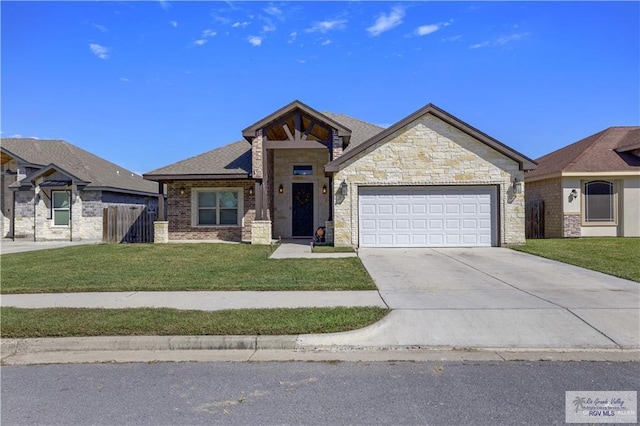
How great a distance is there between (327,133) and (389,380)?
48.9ft

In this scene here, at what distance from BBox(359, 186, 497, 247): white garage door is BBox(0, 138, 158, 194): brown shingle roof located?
13.9 m

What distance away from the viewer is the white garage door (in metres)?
15.5

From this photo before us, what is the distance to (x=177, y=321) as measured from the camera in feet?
20.3

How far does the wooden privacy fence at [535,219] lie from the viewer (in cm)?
2112

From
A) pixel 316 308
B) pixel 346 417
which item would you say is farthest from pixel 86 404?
pixel 316 308

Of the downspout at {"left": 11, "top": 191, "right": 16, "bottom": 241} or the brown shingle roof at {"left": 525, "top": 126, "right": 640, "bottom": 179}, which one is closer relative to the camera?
the brown shingle roof at {"left": 525, "top": 126, "right": 640, "bottom": 179}

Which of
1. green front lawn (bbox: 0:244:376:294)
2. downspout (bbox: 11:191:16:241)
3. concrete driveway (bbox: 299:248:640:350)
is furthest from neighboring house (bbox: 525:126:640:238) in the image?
downspout (bbox: 11:191:16:241)

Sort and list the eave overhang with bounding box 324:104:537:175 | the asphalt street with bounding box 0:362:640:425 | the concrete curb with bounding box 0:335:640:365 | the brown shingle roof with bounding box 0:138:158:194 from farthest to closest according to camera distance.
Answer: the brown shingle roof with bounding box 0:138:158:194 < the eave overhang with bounding box 324:104:537:175 < the concrete curb with bounding box 0:335:640:365 < the asphalt street with bounding box 0:362:640:425

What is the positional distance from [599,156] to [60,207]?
25762 millimetres

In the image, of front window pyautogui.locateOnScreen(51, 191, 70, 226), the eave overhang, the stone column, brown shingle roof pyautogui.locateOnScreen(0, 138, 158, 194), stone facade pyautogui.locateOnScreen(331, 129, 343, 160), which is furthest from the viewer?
brown shingle roof pyautogui.locateOnScreen(0, 138, 158, 194)

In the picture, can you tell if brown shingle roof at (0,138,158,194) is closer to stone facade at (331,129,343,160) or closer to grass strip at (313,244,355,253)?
stone facade at (331,129,343,160)

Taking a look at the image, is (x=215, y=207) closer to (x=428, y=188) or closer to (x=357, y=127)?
(x=357, y=127)

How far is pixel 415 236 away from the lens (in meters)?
15.5

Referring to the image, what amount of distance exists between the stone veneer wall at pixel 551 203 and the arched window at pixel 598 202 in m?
1.09
